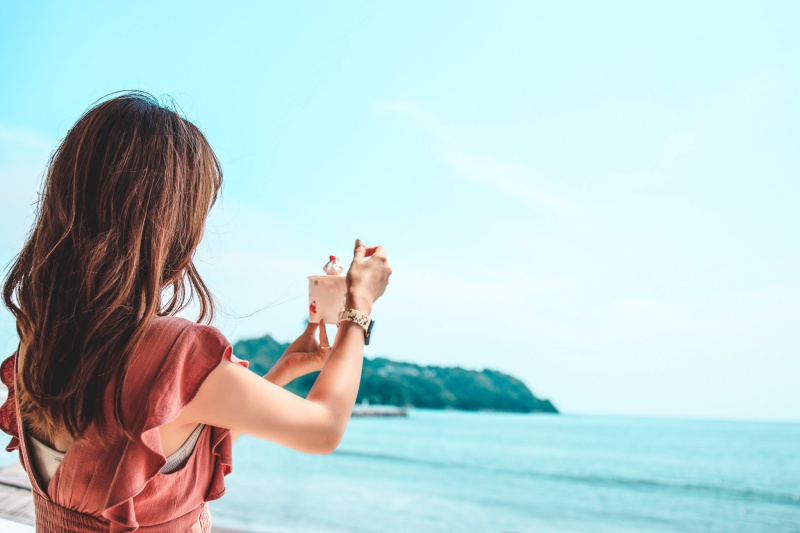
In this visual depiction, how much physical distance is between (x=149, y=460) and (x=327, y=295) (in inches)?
19.0

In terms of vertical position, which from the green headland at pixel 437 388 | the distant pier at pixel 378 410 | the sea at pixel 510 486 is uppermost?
the green headland at pixel 437 388

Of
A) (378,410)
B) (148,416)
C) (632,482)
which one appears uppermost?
(148,416)

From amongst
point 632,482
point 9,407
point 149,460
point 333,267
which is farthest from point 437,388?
point 149,460

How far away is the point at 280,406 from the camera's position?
0.82m

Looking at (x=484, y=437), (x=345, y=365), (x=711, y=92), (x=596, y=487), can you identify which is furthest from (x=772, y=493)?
(x=711, y=92)

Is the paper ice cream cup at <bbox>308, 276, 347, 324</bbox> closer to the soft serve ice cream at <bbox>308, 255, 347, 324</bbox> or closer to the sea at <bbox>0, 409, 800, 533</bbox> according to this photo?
the soft serve ice cream at <bbox>308, 255, 347, 324</bbox>

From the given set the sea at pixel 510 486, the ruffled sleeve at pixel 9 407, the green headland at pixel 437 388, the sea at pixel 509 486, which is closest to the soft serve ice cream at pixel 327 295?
the ruffled sleeve at pixel 9 407

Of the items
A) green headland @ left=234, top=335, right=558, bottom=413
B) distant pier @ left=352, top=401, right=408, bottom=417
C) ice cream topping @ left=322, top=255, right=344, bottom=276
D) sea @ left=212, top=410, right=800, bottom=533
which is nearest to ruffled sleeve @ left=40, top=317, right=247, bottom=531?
ice cream topping @ left=322, top=255, right=344, bottom=276

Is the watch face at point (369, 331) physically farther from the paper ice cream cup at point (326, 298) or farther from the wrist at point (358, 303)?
the paper ice cream cup at point (326, 298)

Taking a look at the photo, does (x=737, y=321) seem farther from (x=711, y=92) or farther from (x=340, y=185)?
(x=340, y=185)

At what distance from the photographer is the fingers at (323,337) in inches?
46.9

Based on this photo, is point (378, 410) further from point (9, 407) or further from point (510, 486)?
point (9, 407)

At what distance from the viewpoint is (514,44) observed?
41.0m

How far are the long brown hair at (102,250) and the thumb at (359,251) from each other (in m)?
0.23
